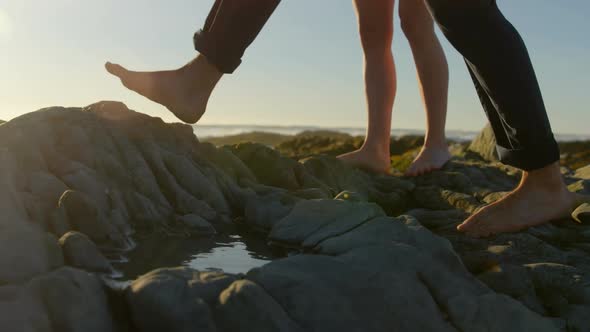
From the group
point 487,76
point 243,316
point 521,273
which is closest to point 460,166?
point 487,76

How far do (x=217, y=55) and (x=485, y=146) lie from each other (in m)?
6.52

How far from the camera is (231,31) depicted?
379cm

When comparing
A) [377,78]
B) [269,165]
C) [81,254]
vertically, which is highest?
[377,78]

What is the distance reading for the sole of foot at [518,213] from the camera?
3822 millimetres

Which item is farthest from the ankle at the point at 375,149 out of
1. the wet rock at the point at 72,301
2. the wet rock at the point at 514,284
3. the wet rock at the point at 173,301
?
the wet rock at the point at 72,301

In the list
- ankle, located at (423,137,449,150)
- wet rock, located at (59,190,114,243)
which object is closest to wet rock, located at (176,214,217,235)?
wet rock, located at (59,190,114,243)

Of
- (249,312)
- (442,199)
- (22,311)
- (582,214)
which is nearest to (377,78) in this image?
(442,199)

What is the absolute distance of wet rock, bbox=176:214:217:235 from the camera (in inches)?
141

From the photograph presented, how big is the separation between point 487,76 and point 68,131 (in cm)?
243

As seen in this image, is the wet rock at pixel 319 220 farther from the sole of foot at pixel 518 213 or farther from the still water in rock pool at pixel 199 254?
the sole of foot at pixel 518 213

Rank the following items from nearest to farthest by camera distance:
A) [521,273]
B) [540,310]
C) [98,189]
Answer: [540,310] < [521,273] < [98,189]

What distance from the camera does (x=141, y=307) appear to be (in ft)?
7.00

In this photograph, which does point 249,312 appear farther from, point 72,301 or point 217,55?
point 217,55

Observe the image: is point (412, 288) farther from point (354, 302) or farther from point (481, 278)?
point (481, 278)
